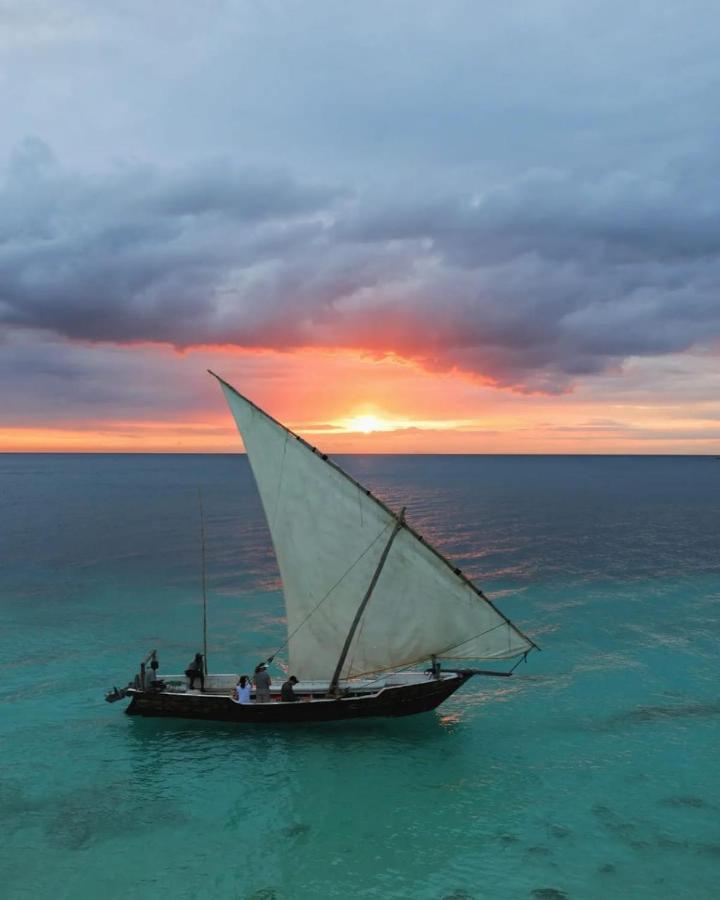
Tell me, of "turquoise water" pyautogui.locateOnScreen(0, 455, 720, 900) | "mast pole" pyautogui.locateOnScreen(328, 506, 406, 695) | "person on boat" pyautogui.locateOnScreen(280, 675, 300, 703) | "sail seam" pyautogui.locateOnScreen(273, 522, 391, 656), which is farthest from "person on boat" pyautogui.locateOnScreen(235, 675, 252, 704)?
"mast pole" pyautogui.locateOnScreen(328, 506, 406, 695)

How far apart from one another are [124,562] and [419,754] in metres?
48.8

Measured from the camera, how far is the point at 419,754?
28078mm

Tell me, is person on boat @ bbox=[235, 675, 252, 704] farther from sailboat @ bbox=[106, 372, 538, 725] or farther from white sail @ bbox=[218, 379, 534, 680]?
white sail @ bbox=[218, 379, 534, 680]

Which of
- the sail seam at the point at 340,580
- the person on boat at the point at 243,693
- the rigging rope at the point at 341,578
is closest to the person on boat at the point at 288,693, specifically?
the rigging rope at the point at 341,578

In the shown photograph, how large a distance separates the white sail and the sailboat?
1.8 inches

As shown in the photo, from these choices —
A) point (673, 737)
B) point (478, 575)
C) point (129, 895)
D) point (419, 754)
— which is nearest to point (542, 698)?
point (673, 737)

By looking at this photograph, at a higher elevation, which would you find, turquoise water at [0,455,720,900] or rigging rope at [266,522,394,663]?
rigging rope at [266,522,394,663]

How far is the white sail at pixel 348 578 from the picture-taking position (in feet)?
93.8

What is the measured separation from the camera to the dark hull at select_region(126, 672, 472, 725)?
96.7ft

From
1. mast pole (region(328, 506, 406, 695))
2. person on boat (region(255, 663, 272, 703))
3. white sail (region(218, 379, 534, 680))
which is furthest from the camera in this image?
person on boat (region(255, 663, 272, 703))

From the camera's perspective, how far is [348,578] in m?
30.0

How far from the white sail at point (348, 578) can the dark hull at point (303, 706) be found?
1335mm

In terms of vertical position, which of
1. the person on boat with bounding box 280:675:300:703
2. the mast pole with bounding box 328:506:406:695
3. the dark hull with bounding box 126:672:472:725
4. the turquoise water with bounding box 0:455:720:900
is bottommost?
the turquoise water with bounding box 0:455:720:900

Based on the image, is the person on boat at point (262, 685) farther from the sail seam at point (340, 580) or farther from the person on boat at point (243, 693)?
the sail seam at point (340, 580)
